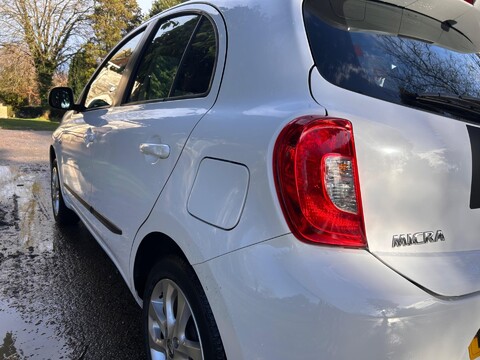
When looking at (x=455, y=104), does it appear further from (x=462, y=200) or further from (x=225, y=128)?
(x=225, y=128)

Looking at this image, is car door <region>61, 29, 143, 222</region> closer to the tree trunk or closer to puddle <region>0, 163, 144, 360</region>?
puddle <region>0, 163, 144, 360</region>

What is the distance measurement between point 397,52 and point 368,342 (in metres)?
1.07

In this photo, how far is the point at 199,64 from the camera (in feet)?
6.96

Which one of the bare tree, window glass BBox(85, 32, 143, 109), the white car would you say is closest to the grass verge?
the bare tree

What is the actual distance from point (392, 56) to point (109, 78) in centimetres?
241

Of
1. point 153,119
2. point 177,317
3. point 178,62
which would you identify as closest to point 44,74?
point 178,62

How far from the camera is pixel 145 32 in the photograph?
2.93m

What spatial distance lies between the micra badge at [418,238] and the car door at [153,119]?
94cm

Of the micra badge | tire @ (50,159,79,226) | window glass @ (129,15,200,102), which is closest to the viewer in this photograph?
the micra badge

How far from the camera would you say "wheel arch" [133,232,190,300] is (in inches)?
78.8

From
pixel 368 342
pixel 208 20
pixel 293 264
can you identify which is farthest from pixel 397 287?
pixel 208 20

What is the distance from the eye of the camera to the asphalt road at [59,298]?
8.77 feet

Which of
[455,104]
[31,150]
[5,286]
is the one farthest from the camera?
[31,150]

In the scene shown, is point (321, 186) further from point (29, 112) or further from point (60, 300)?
point (29, 112)
